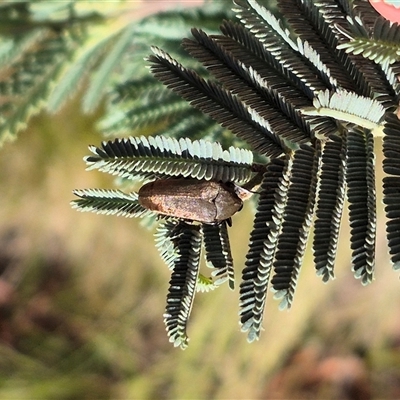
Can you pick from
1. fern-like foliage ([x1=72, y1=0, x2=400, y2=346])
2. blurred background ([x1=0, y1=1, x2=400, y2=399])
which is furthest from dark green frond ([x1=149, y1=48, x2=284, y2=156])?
blurred background ([x1=0, y1=1, x2=400, y2=399])

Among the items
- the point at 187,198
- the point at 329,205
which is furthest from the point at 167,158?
the point at 329,205

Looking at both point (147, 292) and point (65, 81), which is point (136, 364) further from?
point (65, 81)

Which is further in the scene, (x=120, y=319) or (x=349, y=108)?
(x=120, y=319)

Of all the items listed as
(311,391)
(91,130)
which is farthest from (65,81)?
(311,391)

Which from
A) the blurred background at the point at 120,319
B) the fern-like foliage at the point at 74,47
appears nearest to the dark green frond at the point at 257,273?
the fern-like foliage at the point at 74,47

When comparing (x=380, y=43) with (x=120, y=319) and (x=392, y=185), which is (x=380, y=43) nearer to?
(x=392, y=185)
